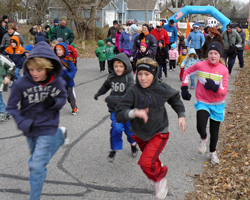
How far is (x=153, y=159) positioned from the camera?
11.7ft

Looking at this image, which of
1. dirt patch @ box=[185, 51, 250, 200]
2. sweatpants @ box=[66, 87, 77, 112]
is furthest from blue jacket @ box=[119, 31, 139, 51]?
dirt patch @ box=[185, 51, 250, 200]

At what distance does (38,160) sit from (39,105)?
59 centimetres

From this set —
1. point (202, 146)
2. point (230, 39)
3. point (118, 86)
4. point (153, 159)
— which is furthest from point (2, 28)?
point (153, 159)

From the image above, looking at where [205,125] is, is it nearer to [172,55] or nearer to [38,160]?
[38,160]

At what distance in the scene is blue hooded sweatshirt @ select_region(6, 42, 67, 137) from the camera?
321cm

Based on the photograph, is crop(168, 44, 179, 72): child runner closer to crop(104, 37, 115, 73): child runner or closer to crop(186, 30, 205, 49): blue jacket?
crop(186, 30, 205, 49): blue jacket

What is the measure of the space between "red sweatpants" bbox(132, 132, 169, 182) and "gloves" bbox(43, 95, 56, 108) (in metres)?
1.21

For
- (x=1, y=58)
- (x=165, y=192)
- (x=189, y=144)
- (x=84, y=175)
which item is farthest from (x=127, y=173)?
(x=1, y=58)

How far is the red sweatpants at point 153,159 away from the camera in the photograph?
354cm

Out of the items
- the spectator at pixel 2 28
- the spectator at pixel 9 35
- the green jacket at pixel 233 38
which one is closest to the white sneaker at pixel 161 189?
the spectator at pixel 9 35

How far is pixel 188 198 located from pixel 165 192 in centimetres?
36

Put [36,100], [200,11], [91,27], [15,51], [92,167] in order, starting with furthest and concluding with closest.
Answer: [200,11], [91,27], [15,51], [92,167], [36,100]

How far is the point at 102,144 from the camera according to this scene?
18.2 feet

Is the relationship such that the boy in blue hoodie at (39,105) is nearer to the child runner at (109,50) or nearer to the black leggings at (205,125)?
the black leggings at (205,125)
